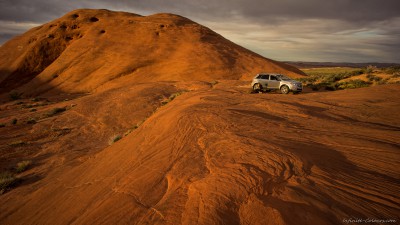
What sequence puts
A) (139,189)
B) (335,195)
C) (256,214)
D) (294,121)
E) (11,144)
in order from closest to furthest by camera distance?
1. (256,214)
2. (335,195)
3. (139,189)
4. (294,121)
5. (11,144)

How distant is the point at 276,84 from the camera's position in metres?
17.6

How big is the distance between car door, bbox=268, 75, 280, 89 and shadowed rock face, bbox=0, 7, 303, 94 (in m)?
15.1

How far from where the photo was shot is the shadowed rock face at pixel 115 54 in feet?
115

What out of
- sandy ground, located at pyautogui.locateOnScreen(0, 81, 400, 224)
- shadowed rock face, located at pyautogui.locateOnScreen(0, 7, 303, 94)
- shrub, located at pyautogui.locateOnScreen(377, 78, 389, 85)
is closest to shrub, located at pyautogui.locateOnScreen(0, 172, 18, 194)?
sandy ground, located at pyautogui.locateOnScreen(0, 81, 400, 224)

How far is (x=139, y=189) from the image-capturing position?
170 inches

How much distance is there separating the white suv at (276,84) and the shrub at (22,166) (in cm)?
1520

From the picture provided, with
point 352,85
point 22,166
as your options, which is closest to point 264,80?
point 352,85

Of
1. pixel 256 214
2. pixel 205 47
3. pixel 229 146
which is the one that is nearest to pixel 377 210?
pixel 256 214

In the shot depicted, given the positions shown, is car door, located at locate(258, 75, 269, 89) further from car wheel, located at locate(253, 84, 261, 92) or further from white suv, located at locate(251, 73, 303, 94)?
car wheel, located at locate(253, 84, 261, 92)

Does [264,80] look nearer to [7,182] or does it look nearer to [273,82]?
[273,82]

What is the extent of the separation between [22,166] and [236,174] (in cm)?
920

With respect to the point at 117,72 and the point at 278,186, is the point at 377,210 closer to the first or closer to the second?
the point at 278,186

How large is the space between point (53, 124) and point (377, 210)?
645 inches

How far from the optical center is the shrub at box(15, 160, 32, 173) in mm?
8859
